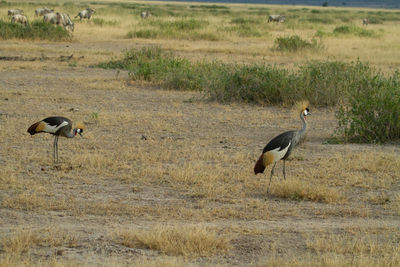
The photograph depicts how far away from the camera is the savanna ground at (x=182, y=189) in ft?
17.6

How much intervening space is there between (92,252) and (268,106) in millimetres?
8441

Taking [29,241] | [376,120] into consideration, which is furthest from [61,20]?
[29,241]

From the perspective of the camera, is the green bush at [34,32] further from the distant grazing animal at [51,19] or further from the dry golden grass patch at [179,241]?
the dry golden grass patch at [179,241]

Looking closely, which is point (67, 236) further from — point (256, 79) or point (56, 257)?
point (256, 79)

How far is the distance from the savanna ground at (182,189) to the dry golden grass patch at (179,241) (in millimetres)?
10

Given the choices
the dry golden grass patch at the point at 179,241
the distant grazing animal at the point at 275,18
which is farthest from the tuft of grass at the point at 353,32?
the dry golden grass patch at the point at 179,241

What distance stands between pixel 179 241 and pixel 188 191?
1912 millimetres

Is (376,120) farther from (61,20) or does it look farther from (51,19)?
(51,19)

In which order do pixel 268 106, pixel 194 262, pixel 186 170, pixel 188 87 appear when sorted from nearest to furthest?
pixel 194 262, pixel 186 170, pixel 268 106, pixel 188 87

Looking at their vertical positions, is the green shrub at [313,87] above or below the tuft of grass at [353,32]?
above

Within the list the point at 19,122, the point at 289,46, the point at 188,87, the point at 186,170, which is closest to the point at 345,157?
the point at 186,170

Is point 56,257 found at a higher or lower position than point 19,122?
higher

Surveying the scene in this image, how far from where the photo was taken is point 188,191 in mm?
7285

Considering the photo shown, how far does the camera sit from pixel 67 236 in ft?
18.3
